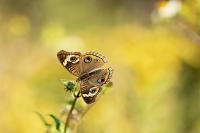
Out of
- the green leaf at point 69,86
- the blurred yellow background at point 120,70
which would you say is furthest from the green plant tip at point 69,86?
the blurred yellow background at point 120,70

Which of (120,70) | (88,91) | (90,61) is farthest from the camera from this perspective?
(120,70)

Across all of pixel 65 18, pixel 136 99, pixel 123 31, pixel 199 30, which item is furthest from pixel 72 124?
pixel 65 18

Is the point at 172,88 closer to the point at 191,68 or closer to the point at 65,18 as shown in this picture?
the point at 191,68

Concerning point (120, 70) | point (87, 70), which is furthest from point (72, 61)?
point (120, 70)

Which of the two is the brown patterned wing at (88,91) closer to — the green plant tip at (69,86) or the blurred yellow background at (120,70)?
the green plant tip at (69,86)

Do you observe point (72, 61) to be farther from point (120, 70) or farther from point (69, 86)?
point (120, 70)

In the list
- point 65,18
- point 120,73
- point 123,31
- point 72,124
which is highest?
point 65,18
